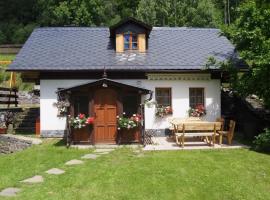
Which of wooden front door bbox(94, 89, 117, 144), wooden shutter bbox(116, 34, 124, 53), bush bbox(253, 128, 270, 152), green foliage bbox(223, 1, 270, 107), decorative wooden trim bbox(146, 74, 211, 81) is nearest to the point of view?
green foliage bbox(223, 1, 270, 107)

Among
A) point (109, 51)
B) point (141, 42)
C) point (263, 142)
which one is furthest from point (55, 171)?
point (141, 42)

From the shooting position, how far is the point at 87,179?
32.2 ft

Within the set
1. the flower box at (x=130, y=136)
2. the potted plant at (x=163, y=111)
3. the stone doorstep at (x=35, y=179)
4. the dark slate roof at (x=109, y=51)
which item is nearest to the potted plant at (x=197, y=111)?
the potted plant at (x=163, y=111)

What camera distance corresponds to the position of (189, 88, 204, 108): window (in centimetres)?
1808

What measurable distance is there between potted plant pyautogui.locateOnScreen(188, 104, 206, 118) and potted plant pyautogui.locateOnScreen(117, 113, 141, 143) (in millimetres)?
3504

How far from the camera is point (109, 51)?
18.8 meters

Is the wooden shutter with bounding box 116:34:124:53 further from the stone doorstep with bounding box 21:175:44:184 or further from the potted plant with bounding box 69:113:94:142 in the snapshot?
the stone doorstep with bounding box 21:175:44:184

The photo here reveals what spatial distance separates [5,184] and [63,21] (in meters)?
37.9

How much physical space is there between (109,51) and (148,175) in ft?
31.9

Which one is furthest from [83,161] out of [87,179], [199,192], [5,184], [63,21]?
[63,21]

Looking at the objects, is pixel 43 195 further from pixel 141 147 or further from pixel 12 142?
pixel 12 142

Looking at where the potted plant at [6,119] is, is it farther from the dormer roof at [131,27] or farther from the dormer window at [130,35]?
the dormer roof at [131,27]

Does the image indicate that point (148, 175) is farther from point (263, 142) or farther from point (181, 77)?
point (181, 77)

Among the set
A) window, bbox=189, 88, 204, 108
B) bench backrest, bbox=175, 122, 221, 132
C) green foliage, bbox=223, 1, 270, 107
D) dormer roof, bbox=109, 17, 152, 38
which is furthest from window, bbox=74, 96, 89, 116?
green foliage, bbox=223, 1, 270, 107
